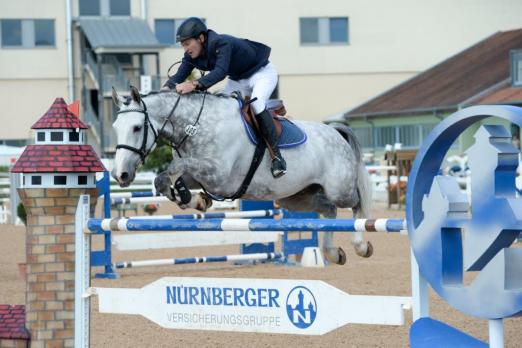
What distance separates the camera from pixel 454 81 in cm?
3531

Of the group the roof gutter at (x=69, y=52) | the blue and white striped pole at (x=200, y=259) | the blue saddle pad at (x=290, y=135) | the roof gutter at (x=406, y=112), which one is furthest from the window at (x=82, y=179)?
the roof gutter at (x=69, y=52)

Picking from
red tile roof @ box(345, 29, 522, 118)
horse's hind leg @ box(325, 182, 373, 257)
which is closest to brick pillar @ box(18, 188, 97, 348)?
horse's hind leg @ box(325, 182, 373, 257)

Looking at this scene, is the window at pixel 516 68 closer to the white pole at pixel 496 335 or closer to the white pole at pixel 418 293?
the white pole at pixel 418 293

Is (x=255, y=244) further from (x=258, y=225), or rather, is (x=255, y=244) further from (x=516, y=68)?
(x=516, y=68)

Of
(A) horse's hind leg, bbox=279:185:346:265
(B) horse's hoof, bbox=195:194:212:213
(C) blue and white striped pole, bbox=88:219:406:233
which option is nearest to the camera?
(C) blue and white striped pole, bbox=88:219:406:233

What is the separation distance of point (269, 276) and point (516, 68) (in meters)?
20.8

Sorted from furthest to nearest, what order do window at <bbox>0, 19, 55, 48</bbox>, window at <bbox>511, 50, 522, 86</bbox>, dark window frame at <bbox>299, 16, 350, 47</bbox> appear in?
dark window frame at <bbox>299, 16, 350, 47</bbox> → window at <bbox>0, 19, 55, 48</bbox> → window at <bbox>511, 50, 522, 86</bbox>

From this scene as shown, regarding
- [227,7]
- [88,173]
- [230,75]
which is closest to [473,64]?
[227,7]

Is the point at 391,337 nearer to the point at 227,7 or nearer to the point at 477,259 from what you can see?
the point at 477,259

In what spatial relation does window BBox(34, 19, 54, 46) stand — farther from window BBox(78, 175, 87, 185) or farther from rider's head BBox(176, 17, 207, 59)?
window BBox(78, 175, 87, 185)

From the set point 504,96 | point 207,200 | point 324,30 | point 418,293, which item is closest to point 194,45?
point 207,200

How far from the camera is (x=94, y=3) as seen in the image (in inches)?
1526

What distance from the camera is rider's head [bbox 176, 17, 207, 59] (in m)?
7.58

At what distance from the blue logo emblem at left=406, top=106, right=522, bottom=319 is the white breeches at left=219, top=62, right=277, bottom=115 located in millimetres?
3474
